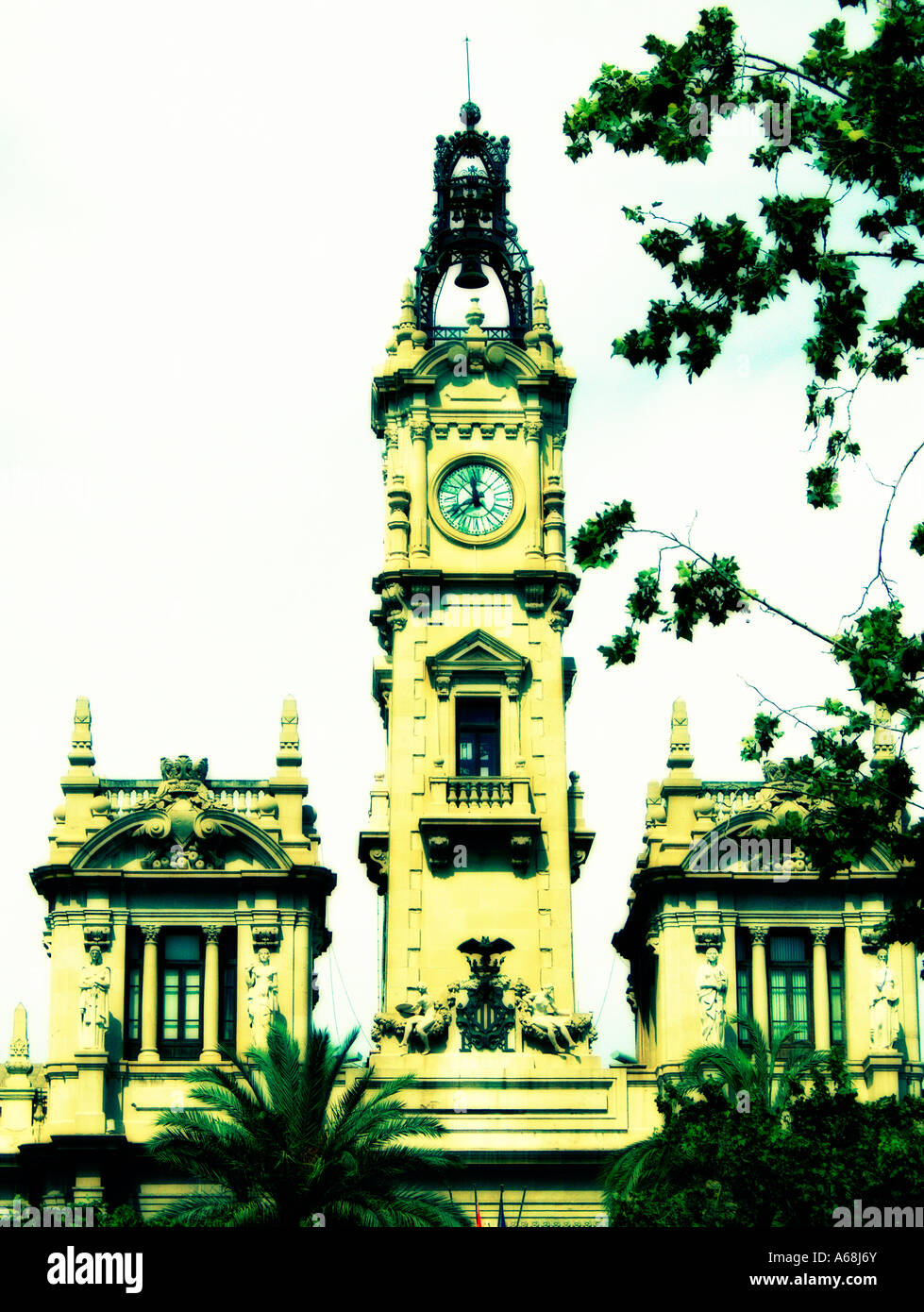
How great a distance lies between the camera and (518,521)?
229 ft

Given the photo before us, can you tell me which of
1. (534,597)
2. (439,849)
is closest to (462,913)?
(439,849)

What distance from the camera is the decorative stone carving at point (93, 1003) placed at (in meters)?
63.9

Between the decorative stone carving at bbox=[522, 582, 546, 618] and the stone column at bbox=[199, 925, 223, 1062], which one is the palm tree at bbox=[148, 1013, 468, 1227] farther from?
the decorative stone carving at bbox=[522, 582, 546, 618]

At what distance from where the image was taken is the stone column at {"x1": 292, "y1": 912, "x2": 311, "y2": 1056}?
213 ft

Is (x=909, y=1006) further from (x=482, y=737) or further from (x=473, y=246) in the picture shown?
(x=473, y=246)

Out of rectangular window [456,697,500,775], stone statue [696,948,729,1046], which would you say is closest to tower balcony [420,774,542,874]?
rectangular window [456,697,500,775]

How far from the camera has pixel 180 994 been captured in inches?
2594

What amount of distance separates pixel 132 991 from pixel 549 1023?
36.5 ft

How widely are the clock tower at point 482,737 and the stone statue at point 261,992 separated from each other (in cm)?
286

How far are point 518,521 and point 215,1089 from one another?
21.3 meters

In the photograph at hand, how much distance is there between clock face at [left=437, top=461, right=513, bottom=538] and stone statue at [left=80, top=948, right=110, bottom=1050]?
52.4 feet

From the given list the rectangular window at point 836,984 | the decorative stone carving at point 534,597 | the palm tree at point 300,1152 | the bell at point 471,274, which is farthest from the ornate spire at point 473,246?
the palm tree at point 300,1152

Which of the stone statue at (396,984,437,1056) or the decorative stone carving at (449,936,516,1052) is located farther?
the decorative stone carving at (449,936,516,1052)

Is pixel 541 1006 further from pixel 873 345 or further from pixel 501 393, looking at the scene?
pixel 873 345
